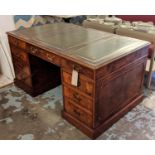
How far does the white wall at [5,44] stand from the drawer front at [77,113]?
1.14 meters

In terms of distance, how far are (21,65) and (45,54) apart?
1.84 ft

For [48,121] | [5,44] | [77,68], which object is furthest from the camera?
[5,44]

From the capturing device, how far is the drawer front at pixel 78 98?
5.13ft

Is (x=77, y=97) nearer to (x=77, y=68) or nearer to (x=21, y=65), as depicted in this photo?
(x=77, y=68)

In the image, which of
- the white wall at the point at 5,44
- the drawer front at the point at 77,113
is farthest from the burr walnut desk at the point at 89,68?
the white wall at the point at 5,44

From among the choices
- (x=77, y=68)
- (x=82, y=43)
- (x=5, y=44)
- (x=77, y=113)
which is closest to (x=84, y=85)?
(x=77, y=68)

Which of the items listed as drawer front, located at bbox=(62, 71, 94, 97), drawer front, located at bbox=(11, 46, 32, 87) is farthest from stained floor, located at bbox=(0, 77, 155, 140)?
drawer front, located at bbox=(62, 71, 94, 97)

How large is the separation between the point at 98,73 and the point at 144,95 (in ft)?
3.44

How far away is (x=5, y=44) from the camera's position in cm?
243

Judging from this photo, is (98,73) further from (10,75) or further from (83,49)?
(10,75)

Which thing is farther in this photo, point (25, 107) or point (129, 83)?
point (25, 107)

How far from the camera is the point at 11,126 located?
1.82 metres

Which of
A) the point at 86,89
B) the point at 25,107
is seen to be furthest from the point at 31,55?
the point at 86,89

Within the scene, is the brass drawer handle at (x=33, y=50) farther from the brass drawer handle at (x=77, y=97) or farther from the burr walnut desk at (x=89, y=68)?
the brass drawer handle at (x=77, y=97)
